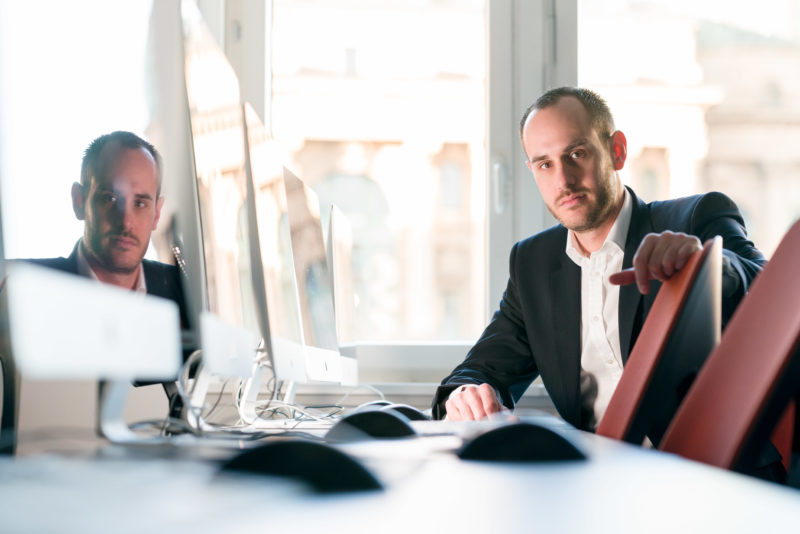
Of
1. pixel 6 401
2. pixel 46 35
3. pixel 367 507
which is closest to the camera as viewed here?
pixel 367 507

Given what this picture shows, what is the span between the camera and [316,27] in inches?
101

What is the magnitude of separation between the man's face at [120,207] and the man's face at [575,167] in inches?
57.1

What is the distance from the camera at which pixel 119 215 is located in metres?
0.55

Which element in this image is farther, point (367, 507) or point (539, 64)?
point (539, 64)

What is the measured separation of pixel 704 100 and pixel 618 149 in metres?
0.83

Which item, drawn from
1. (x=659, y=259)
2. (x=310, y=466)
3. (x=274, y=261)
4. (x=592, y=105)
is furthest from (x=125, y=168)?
(x=592, y=105)

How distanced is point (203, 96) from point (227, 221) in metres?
0.14

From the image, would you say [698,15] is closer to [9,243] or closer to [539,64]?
[539,64]

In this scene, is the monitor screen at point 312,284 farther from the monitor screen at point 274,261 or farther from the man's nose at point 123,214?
the man's nose at point 123,214

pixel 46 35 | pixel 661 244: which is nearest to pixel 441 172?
pixel 661 244

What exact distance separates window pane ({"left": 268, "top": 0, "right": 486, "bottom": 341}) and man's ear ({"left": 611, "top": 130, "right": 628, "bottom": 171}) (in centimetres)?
60

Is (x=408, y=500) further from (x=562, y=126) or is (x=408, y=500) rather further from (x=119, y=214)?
(x=562, y=126)

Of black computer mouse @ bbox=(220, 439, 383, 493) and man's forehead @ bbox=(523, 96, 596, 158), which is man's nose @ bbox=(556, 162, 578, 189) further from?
black computer mouse @ bbox=(220, 439, 383, 493)

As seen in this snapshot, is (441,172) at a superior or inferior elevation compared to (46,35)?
superior
